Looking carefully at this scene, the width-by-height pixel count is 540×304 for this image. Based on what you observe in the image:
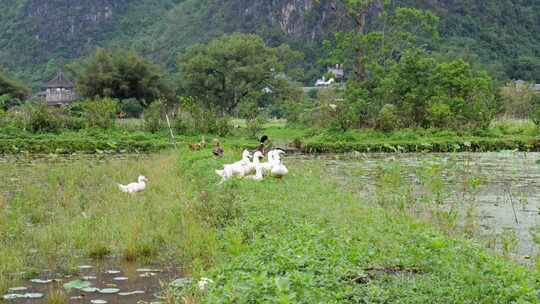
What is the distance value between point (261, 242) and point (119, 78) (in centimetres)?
4074

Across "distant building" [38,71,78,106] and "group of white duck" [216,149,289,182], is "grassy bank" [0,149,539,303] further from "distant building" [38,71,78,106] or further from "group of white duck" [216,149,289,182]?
"distant building" [38,71,78,106]

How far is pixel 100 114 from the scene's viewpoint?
89.4ft

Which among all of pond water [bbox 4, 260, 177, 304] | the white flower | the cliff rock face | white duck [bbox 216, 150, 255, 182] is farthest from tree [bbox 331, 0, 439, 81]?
the cliff rock face

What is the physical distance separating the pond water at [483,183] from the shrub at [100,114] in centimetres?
1011

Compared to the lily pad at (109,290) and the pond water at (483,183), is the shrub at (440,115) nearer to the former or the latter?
the pond water at (483,183)

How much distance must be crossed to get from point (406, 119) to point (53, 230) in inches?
854

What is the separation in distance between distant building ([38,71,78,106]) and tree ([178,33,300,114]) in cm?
1419

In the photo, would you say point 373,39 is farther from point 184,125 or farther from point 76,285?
point 76,285

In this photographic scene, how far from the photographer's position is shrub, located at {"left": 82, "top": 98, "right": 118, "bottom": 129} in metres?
26.9

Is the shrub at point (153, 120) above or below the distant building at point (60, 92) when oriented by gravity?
below

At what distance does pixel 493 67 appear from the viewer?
5900 cm

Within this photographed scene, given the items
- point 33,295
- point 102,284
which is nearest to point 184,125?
point 102,284

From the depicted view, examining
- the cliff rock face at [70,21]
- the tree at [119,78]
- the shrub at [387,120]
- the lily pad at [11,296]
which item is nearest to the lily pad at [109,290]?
the lily pad at [11,296]

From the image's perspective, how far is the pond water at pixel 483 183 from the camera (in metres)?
9.18
